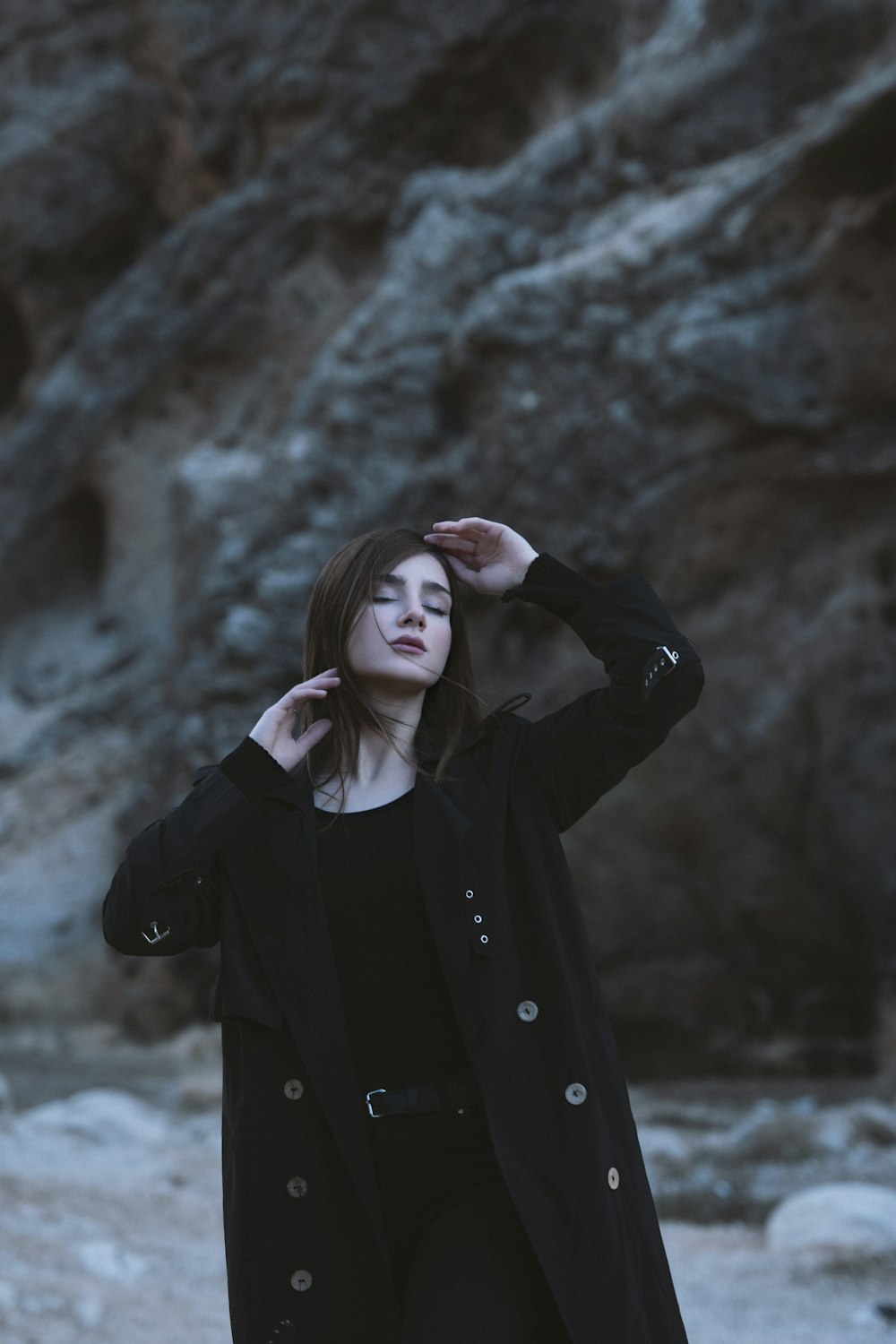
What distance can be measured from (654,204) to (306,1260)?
19.3 feet

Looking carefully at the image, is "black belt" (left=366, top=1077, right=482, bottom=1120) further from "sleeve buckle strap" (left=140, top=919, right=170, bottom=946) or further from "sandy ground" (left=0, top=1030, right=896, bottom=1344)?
"sandy ground" (left=0, top=1030, right=896, bottom=1344)

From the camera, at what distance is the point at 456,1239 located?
1481mm

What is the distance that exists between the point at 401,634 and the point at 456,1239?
785mm

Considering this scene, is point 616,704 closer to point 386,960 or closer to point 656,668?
point 656,668

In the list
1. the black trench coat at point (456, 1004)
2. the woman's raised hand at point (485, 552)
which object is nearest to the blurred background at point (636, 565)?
the black trench coat at point (456, 1004)

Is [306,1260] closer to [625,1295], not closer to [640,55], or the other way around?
[625,1295]

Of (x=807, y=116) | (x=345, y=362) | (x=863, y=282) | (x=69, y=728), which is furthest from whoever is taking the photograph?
(x=69, y=728)

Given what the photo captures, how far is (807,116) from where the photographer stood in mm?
5875

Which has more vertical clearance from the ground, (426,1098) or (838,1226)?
(426,1098)

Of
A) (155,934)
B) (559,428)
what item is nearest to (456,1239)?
(155,934)

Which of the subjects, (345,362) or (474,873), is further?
(345,362)

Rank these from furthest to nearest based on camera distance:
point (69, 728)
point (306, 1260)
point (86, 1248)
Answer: point (69, 728) < point (86, 1248) < point (306, 1260)

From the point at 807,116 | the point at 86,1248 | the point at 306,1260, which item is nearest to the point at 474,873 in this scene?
the point at 306,1260

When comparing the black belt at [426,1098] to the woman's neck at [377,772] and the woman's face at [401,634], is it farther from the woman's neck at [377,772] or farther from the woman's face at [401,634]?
the woman's face at [401,634]
